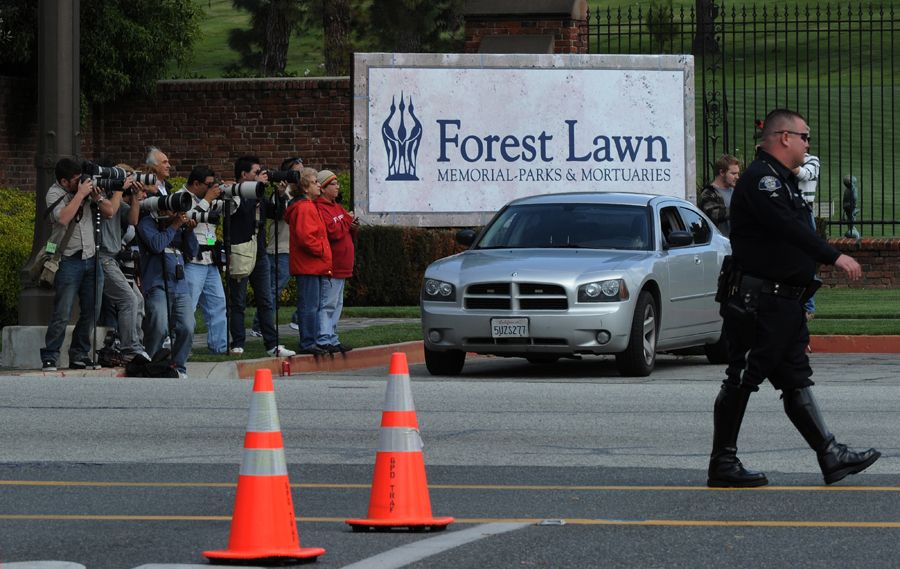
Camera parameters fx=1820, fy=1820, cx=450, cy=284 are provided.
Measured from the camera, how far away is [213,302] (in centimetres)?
1627

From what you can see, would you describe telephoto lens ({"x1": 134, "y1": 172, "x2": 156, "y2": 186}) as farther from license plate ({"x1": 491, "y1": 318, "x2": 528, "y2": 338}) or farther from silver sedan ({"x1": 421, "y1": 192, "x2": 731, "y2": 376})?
license plate ({"x1": 491, "y1": 318, "x2": 528, "y2": 338})

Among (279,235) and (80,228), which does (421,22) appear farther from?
(80,228)

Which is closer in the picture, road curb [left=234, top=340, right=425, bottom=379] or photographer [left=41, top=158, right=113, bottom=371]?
photographer [left=41, top=158, right=113, bottom=371]

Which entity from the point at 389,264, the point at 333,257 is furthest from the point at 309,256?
the point at 389,264

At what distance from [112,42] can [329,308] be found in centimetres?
1575

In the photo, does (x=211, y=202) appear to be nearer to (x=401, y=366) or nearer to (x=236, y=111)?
(x=401, y=366)

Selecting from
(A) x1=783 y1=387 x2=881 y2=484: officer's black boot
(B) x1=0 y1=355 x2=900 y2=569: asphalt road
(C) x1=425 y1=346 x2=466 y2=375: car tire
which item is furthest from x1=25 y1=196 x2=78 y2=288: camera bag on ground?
(A) x1=783 y1=387 x2=881 y2=484: officer's black boot

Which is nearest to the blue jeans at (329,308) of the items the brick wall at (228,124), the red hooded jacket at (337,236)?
the red hooded jacket at (337,236)

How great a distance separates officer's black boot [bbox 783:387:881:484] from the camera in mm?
8578

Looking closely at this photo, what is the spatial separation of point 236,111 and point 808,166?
48.0 feet

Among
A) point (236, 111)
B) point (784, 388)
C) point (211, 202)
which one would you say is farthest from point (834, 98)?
point (784, 388)

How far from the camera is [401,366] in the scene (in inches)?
301

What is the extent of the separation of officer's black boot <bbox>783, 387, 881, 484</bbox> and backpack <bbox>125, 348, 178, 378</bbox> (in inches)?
278

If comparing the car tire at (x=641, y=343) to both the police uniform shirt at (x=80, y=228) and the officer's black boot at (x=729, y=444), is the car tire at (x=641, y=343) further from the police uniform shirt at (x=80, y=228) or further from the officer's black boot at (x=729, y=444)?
the officer's black boot at (x=729, y=444)
